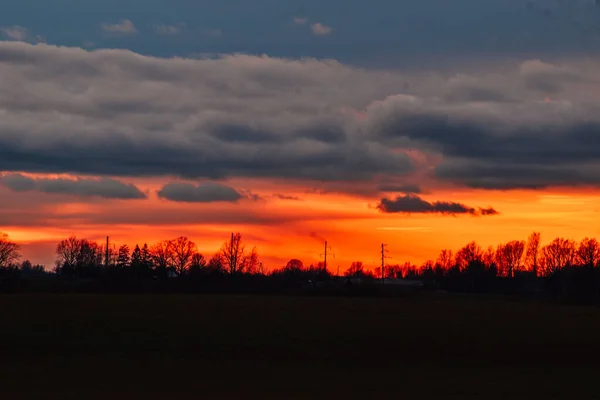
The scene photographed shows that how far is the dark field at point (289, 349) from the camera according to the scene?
30734mm

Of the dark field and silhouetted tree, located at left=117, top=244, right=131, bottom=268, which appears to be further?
silhouetted tree, located at left=117, top=244, right=131, bottom=268

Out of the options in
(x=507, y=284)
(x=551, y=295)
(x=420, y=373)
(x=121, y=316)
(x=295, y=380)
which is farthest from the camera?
(x=507, y=284)

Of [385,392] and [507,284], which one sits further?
[507,284]

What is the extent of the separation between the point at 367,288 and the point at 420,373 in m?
52.2

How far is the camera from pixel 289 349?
44156 mm

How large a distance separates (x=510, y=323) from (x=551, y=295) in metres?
64.8

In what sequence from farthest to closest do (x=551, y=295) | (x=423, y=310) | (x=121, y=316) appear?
(x=551, y=295)
(x=423, y=310)
(x=121, y=316)

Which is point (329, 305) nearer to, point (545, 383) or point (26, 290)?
point (545, 383)

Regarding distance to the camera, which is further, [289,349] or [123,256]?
[123,256]

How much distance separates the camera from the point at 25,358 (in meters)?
39.4

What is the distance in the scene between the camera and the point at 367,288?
88.8 m

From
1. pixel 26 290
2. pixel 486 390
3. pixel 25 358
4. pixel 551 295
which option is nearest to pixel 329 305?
pixel 25 358

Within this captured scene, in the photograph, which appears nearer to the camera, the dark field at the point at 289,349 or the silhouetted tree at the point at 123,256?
the dark field at the point at 289,349

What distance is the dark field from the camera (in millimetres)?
30734
